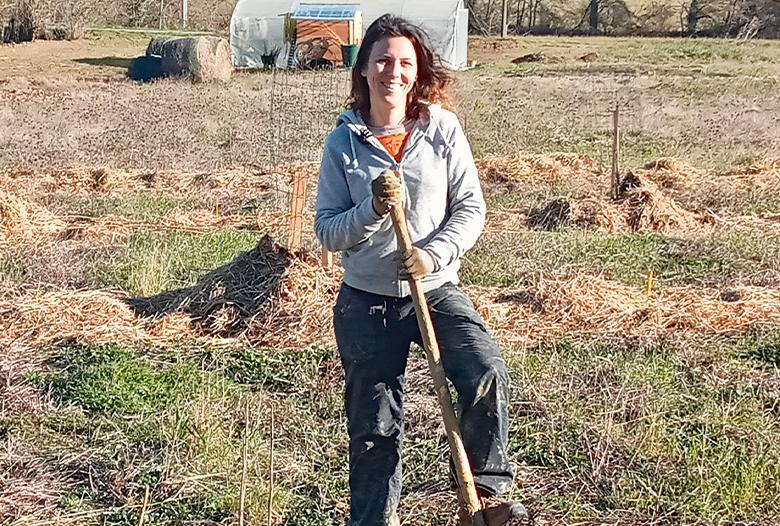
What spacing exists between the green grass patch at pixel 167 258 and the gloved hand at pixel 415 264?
405 cm

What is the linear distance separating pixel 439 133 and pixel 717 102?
15181 mm

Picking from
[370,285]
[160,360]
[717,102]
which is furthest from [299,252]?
[717,102]

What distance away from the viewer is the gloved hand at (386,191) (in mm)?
2803

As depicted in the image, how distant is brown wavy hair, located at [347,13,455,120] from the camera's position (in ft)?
10.3

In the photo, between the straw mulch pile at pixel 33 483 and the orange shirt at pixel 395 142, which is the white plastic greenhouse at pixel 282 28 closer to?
the straw mulch pile at pixel 33 483

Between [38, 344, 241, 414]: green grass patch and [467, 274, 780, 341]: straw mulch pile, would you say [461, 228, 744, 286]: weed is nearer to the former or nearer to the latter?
[467, 274, 780, 341]: straw mulch pile

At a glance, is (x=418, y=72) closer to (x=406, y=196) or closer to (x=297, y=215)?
(x=406, y=196)

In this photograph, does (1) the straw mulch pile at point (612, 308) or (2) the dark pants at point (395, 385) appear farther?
(1) the straw mulch pile at point (612, 308)

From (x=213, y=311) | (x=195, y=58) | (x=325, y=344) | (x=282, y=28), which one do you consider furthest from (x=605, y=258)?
(x=282, y=28)

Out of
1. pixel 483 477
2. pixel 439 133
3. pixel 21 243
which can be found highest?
pixel 439 133

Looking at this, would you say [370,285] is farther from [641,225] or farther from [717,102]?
[717,102]

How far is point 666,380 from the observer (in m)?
4.90

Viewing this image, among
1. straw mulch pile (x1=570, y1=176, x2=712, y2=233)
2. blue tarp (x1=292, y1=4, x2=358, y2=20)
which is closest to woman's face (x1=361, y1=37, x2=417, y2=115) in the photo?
straw mulch pile (x1=570, y1=176, x2=712, y2=233)

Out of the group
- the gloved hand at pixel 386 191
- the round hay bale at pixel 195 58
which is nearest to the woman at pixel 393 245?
the gloved hand at pixel 386 191
